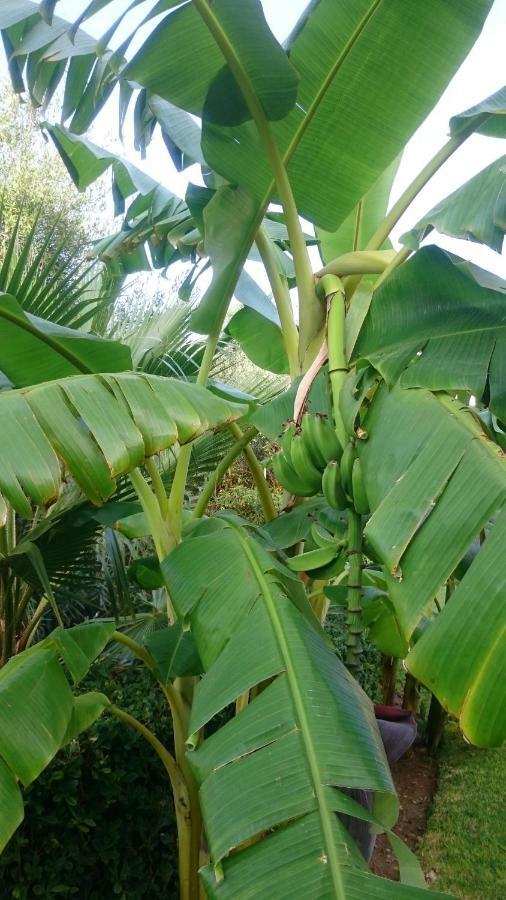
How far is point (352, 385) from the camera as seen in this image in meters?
1.31

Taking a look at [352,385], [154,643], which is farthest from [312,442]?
[154,643]

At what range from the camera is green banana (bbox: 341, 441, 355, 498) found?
1283 mm

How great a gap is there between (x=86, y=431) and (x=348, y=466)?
56 centimetres

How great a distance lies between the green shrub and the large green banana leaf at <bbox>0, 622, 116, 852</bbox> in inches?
25.1

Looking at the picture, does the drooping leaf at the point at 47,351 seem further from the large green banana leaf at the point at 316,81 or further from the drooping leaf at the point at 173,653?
the drooping leaf at the point at 173,653

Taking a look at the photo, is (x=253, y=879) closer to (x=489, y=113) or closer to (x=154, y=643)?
(x=154, y=643)

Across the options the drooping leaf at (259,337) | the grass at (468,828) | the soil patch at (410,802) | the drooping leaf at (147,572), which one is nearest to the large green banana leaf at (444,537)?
the drooping leaf at (147,572)

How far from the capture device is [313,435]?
135 centimetres

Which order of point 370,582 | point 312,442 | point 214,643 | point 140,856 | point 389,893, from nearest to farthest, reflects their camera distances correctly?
point 389,893, point 214,643, point 312,442, point 370,582, point 140,856

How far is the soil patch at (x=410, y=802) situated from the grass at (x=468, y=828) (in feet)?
0.26

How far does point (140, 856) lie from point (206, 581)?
5.17 feet

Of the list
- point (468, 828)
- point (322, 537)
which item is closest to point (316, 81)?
point (322, 537)

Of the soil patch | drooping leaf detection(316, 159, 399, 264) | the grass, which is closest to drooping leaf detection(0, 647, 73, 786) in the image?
drooping leaf detection(316, 159, 399, 264)

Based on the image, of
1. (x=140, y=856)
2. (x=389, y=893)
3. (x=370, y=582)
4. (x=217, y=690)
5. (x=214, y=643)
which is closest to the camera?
(x=389, y=893)
